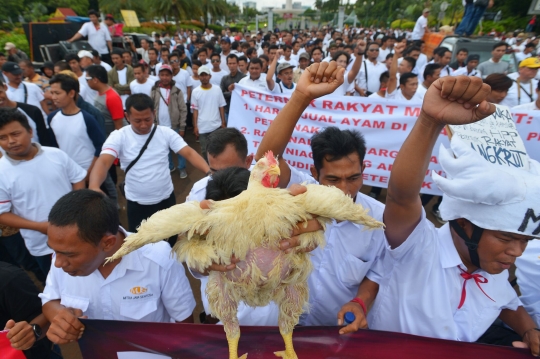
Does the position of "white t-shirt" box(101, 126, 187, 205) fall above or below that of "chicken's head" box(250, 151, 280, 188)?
below

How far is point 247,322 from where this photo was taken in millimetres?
2014

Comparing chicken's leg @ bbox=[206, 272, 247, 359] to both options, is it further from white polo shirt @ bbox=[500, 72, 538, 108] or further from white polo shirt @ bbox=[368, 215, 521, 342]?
white polo shirt @ bbox=[500, 72, 538, 108]

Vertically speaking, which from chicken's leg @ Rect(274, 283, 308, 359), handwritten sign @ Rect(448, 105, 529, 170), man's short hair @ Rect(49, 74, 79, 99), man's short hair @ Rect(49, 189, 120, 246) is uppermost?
handwritten sign @ Rect(448, 105, 529, 170)

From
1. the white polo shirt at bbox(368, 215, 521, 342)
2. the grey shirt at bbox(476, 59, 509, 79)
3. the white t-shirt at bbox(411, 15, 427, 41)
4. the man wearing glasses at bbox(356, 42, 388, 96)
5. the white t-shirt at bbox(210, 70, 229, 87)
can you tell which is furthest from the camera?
the white t-shirt at bbox(411, 15, 427, 41)

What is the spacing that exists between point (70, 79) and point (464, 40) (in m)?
9.85

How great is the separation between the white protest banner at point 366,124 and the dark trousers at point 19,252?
3.18 metres

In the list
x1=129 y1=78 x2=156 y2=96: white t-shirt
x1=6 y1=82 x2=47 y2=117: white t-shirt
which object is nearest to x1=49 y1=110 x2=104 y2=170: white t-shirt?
x1=6 y1=82 x2=47 y2=117: white t-shirt

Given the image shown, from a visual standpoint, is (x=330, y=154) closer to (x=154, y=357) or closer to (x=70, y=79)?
(x=154, y=357)

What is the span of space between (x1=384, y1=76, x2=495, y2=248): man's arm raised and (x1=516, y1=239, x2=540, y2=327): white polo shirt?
1.28m

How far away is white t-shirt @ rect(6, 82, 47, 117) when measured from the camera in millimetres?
4801

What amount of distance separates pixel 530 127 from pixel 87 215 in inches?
185

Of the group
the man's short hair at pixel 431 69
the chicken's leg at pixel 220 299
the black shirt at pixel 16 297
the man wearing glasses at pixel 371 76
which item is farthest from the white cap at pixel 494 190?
the man wearing glasses at pixel 371 76

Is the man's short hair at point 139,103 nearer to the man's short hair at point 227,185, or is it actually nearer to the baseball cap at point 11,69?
the man's short hair at point 227,185

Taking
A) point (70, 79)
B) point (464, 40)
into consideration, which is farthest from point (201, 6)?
point (70, 79)
